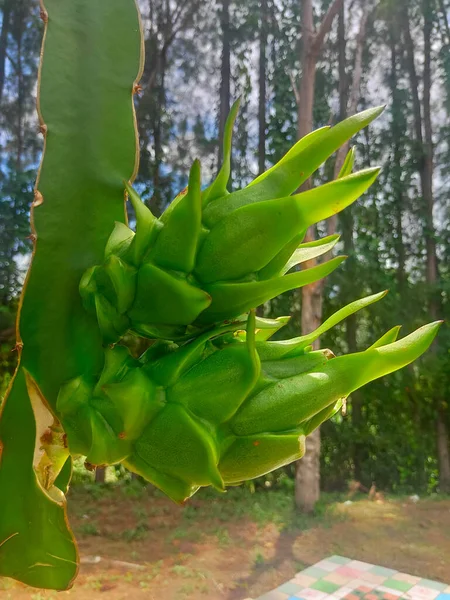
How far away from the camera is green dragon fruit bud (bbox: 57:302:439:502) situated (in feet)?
0.85

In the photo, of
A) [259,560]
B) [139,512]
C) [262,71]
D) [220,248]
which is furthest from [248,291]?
[262,71]

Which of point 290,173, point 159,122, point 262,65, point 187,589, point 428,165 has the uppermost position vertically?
point 262,65

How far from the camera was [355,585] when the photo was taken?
2.05m

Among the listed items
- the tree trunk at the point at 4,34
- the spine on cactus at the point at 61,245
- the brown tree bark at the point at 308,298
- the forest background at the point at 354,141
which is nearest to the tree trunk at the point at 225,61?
the forest background at the point at 354,141

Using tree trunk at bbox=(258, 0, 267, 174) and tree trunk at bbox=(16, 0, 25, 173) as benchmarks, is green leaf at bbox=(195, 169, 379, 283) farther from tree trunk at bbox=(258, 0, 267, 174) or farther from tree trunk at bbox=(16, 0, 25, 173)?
tree trunk at bbox=(258, 0, 267, 174)

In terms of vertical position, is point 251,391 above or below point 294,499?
above

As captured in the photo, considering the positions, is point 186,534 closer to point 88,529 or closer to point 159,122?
point 88,529

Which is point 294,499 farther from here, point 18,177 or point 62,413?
point 62,413

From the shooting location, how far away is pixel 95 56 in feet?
1.14

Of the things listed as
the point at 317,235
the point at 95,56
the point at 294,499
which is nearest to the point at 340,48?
the point at 317,235

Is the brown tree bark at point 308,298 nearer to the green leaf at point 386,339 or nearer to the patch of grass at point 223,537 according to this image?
the patch of grass at point 223,537

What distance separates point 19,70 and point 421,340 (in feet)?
11.8

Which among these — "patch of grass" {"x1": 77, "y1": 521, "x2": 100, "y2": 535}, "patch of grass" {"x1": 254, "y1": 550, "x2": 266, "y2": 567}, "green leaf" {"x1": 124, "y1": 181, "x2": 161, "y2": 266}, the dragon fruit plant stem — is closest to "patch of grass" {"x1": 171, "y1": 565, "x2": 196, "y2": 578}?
"patch of grass" {"x1": 254, "y1": 550, "x2": 266, "y2": 567}

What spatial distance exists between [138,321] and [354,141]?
3.90 meters
